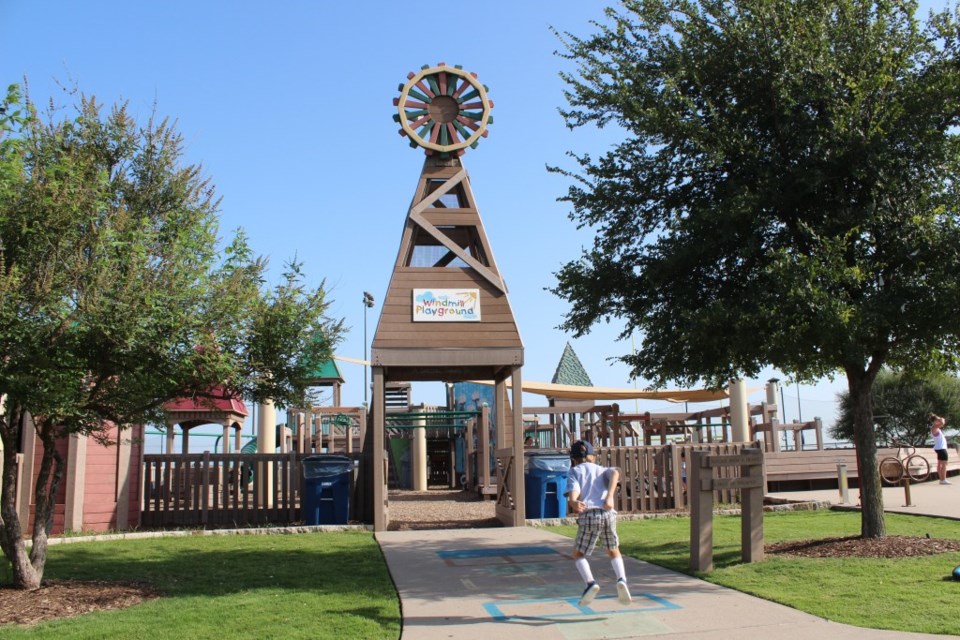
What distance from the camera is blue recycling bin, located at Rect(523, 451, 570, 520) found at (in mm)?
14281

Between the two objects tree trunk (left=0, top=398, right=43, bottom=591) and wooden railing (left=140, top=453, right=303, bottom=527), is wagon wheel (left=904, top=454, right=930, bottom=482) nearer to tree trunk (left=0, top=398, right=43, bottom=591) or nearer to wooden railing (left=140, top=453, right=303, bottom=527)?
wooden railing (left=140, top=453, right=303, bottom=527)

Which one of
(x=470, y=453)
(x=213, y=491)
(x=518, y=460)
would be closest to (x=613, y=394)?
(x=470, y=453)

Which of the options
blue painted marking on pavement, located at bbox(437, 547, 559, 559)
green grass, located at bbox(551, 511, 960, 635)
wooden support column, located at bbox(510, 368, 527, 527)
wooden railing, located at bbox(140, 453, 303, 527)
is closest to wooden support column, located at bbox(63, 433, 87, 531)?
wooden railing, located at bbox(140, 453, 303, 527)

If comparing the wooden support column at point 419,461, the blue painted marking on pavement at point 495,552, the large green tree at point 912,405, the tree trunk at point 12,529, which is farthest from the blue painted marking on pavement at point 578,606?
the large green tree at point 912,405

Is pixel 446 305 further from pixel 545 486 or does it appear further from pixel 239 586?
pixel 239 586

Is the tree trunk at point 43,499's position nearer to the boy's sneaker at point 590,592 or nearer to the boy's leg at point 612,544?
the boy's sneaker at point 590,592

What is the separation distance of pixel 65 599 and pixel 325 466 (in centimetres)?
640

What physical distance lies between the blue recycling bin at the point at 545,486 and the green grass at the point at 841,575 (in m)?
2.15

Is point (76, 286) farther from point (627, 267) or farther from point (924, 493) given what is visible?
point (924, 493)

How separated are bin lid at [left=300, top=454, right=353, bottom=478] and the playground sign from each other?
2.83 metres

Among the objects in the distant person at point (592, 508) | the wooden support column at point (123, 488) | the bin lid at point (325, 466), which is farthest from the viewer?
the bin lid at point (325, 466)

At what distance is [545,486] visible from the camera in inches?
563

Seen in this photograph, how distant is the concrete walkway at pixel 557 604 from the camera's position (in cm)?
618

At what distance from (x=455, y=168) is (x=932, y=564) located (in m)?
9.65
